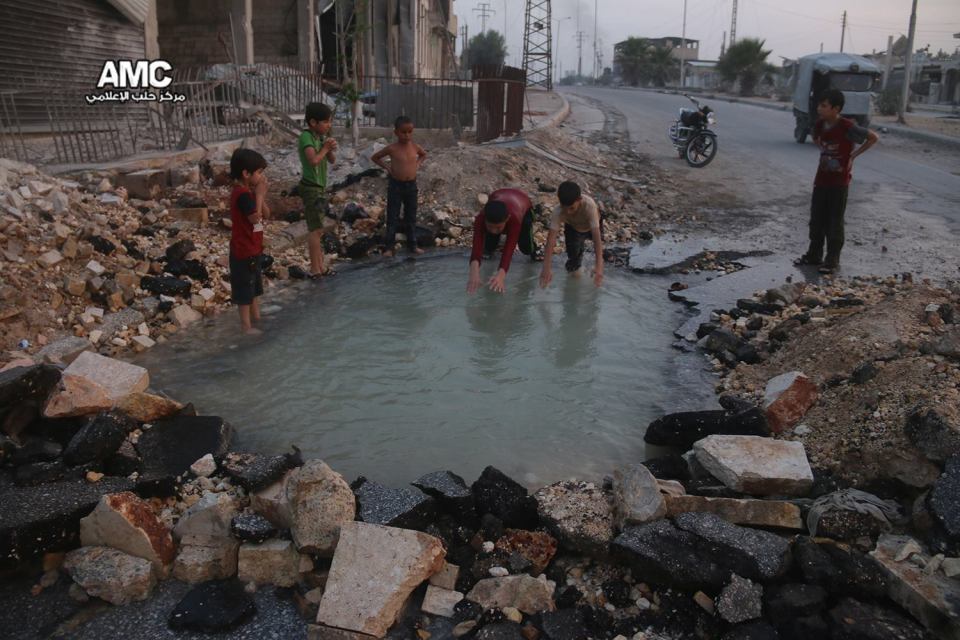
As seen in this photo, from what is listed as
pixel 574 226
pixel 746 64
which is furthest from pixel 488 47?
pixel 574 226

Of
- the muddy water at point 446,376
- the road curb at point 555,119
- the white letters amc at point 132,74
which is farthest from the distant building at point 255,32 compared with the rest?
the muddy water at point 446,376

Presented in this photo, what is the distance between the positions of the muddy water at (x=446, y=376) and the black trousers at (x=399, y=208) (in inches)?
44.1

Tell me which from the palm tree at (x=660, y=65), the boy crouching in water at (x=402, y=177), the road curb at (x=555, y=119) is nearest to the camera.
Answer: the boy crouching in water at (x=402, y=177)

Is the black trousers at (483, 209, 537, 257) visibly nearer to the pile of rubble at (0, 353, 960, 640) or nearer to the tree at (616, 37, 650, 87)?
the pile of rubble at (0, 353, 960, 640)

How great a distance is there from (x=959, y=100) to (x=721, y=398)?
132 feet

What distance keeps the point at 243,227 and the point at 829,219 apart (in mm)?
5936

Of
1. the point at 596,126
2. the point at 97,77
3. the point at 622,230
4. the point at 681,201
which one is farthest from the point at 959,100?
the point at 97,77

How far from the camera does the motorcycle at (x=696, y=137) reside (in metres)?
13.9

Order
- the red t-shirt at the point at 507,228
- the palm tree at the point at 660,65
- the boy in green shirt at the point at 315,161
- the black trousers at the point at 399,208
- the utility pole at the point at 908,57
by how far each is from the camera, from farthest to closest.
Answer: the palm tree at the point at 660,65
the utility pole at the point at 908,57
the black trousers at the point at 399,208
the boy in green shirt at the point at 315,161
the red t-shirt at the point at 507,228

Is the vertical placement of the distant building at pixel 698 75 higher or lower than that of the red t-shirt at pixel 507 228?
higher

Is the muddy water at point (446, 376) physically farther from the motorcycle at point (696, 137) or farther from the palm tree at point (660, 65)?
the palm tree at point (660, 65)

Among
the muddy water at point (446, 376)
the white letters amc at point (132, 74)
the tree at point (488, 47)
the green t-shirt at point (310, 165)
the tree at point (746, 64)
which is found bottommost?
the muddy water at point (446, 376)

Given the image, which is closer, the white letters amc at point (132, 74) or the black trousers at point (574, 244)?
the black trousers at point (574, 244)

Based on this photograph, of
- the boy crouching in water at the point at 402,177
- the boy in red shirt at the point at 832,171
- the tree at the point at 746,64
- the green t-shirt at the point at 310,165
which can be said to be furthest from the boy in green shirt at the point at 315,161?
the tree at the point at 746,64
